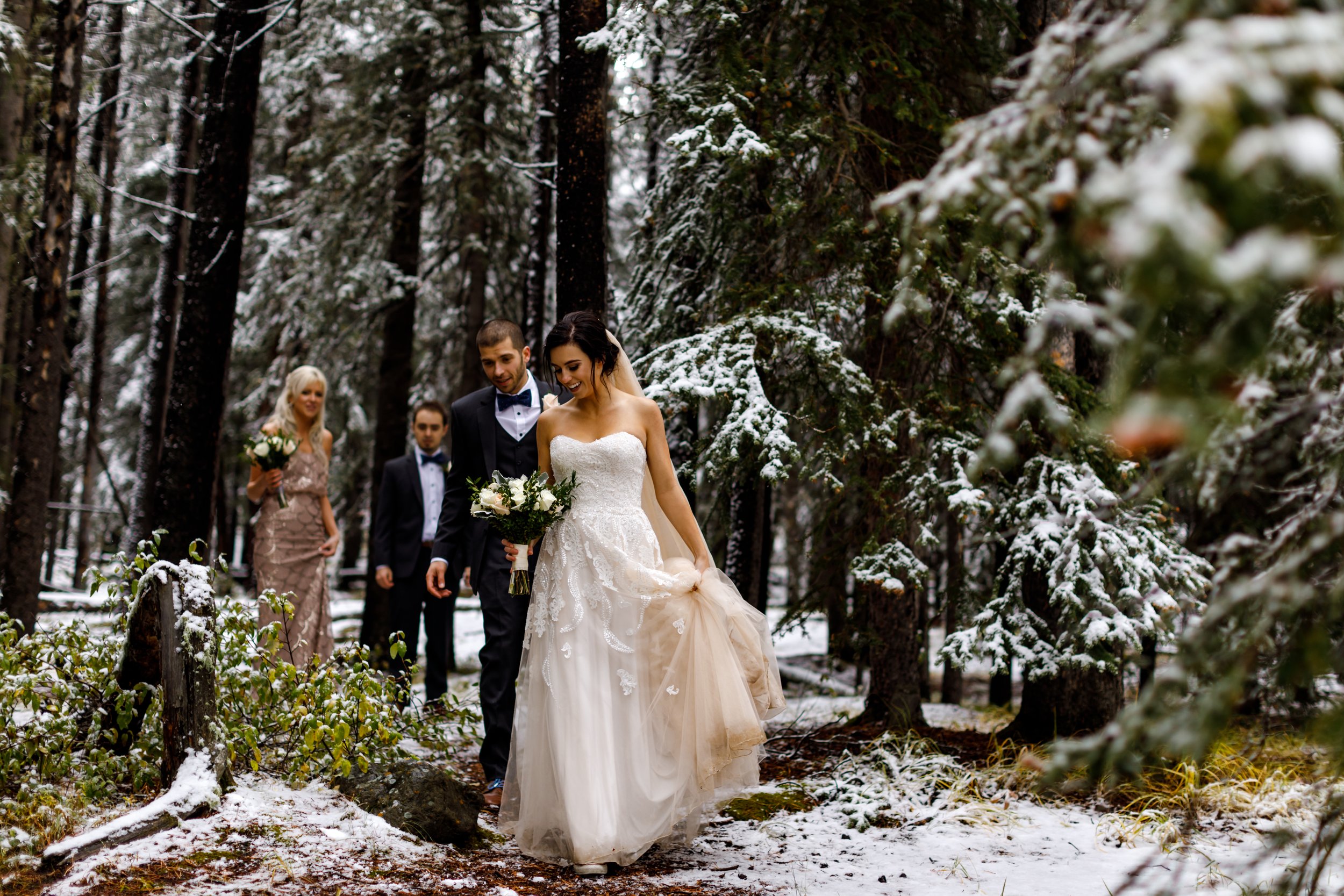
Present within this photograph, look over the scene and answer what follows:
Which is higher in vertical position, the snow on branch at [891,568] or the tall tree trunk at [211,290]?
the tall tree trunk at [211,290]

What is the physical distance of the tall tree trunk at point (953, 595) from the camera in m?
6.18

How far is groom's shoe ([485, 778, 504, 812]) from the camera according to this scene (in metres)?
5.20

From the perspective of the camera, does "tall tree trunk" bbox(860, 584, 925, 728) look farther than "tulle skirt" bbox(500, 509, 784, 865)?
Yes

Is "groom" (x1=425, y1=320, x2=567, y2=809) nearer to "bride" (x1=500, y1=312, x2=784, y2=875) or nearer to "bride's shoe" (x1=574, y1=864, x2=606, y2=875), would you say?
"bride" (x1=500, y1=312, x2=784, y2=875)

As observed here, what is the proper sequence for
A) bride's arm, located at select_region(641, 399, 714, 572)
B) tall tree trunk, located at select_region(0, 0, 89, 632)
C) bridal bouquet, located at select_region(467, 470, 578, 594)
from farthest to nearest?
1. tall tree trunk, located at select_region(0, 0, 89, 632)
2. bride's arm, located at select_region(641, 399, 714, 572)
3. bridal bouquet, located at select_region(467, 470, 578, 594)

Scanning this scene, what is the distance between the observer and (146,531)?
7.96 m

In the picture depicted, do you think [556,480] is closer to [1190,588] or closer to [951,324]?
[951,324]

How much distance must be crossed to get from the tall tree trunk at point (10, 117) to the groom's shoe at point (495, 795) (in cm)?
554

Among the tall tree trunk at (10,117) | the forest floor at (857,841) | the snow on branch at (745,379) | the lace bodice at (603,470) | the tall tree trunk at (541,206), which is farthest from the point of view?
the tall tree trunk at (541,206)

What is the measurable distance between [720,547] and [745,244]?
21.4 ft

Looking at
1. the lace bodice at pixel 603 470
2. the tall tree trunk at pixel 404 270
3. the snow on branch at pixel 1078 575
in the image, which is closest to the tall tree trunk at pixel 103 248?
the tall tree trunk at pixel 404 270

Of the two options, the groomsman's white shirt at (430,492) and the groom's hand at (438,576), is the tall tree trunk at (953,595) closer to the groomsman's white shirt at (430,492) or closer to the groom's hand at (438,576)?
the groom's hand at (438,576)

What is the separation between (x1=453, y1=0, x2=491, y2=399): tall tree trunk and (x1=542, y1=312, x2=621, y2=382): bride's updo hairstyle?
7.45 m

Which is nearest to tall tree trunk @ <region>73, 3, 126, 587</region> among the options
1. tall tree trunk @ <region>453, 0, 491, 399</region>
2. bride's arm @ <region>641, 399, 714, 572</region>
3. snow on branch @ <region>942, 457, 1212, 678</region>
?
tall tree trunk @ <region>453, 0, 491, 399</region>
